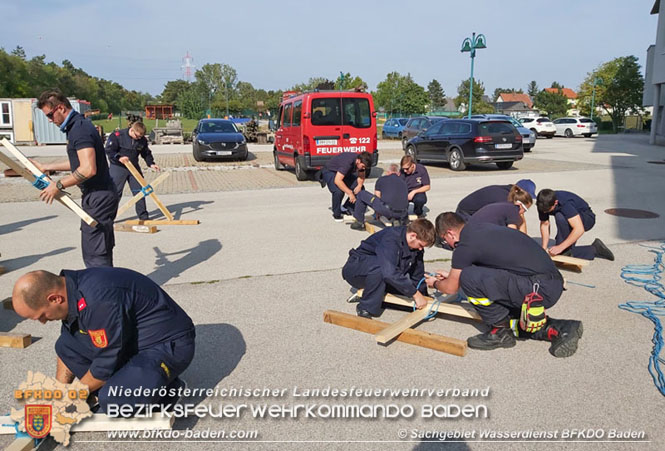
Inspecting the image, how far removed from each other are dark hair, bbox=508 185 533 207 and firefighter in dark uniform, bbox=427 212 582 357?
1851 mm

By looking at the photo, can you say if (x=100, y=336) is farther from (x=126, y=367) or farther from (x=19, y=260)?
(x=19, y=260)

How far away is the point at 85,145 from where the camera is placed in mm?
4887

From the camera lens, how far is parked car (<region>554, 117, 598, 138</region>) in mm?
37688

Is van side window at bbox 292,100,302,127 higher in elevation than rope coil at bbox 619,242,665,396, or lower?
higher

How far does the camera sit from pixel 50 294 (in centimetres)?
285

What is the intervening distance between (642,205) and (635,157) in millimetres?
12665

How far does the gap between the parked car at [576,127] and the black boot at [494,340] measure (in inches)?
1484

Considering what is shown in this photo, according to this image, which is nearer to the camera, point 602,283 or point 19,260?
point 602,283

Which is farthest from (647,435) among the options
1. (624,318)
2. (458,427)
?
(624,318)

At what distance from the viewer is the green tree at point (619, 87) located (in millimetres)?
49938

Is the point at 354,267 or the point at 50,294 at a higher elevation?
the point at 50,294

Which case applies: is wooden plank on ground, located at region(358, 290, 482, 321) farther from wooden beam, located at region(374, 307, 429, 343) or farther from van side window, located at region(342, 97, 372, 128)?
van side window, located at region(342, 97, 372, 128)

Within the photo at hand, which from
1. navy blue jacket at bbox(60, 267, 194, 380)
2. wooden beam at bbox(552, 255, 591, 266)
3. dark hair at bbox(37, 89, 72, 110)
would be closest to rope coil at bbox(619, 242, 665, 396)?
wooden beam at bbox(552, 255, 591, 266)

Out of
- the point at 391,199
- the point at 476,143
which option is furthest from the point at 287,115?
the point at 391,199
